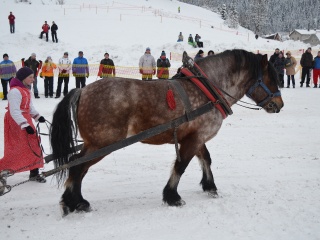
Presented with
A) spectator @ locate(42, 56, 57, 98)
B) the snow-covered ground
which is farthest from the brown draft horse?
spectator @ locate(42, 56, 57, 98)

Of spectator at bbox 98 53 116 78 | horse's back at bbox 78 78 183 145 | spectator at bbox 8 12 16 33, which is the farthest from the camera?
spectator at bbox 8 12 16 33

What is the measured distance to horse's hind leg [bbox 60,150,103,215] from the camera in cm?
385

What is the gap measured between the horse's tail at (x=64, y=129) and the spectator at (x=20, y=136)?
0.53 metres

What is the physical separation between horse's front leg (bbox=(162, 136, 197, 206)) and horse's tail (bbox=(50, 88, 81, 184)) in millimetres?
1387

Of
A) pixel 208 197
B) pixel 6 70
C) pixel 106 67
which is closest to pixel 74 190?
pixel 208 197

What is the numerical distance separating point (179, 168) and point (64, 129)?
161 centimetres

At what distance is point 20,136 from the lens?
4.50m

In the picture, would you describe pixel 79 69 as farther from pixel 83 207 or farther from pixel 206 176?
pixel 83 207

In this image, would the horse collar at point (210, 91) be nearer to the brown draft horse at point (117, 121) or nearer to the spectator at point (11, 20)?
the brown draft horse at point (117, 121)

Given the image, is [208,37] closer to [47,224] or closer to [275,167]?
[275,167]

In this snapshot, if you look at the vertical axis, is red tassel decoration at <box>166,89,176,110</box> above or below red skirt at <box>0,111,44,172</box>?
above

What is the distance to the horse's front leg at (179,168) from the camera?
13.4 feet

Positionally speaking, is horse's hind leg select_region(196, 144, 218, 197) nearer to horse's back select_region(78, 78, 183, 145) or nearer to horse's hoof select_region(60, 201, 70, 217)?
horse's back select_region(78, 78, 183, 145)

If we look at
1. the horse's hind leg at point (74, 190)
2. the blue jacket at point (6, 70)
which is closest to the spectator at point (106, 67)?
the blue jacket at point (6, 70)
